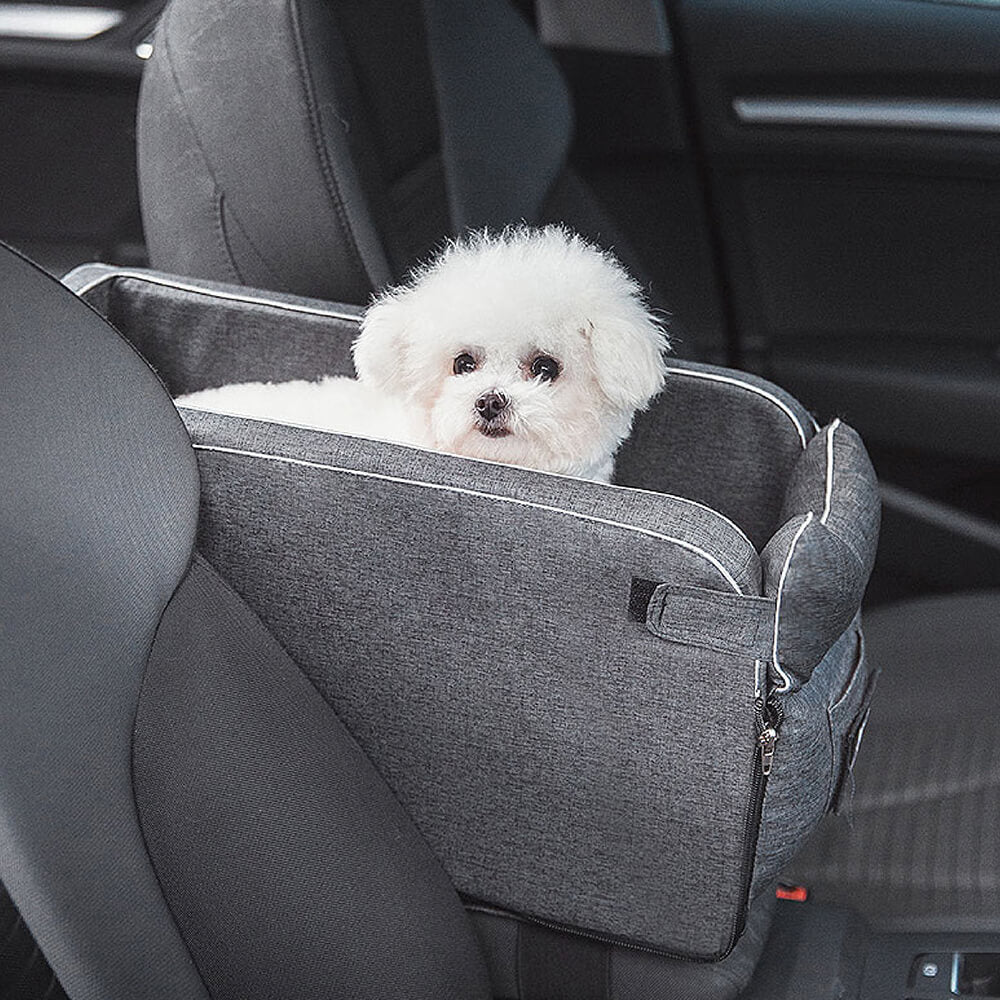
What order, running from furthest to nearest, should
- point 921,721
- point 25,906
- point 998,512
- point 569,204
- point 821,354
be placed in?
point 821,354, point 998,512, point 569,204, point 921,721, point 25,906

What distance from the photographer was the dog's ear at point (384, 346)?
1136mm

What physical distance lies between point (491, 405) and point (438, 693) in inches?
9.1

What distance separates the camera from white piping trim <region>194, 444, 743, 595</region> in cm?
92

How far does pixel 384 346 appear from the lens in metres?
1.14

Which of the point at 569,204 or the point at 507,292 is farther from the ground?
the point at 507,292

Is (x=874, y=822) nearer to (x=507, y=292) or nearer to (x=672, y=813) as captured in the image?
(x=672, y=813)

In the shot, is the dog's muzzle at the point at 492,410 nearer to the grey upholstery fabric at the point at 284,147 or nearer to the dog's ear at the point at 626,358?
the dog's ear at the point at 626,358

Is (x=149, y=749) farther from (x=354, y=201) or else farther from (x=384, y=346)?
(x=354, y=201)

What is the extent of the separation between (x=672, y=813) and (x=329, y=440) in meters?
0.34

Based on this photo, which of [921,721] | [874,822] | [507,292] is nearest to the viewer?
[507,292]

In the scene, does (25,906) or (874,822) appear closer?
(25,906)

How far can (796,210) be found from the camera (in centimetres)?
226

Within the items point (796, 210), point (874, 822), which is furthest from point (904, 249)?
point (874, 822)

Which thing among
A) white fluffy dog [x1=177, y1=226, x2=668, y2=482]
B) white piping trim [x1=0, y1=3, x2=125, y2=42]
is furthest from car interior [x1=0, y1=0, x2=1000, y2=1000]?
white piping trim [x1=0, y1=3, x2=125, y2=42]
